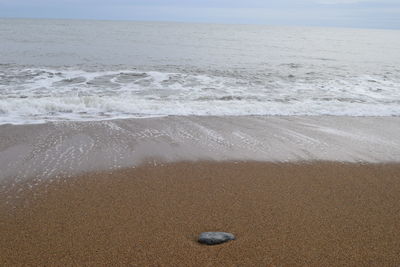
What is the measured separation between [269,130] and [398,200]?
326cm

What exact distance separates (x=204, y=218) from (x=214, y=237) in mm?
447

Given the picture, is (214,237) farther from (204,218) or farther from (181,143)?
(181,143)

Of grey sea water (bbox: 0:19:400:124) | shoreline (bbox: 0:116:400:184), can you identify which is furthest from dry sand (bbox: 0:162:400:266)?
grey sea water (bbox: 0:19:400:124)

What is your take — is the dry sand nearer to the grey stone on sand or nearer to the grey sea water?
the grey stone on sand

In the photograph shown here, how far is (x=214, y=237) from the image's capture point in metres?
3.07

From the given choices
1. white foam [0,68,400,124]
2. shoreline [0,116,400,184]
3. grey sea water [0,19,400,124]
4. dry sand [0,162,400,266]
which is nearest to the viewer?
dry sand [0,162,400,266]

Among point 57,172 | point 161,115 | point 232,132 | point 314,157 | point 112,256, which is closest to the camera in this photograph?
point 112,256

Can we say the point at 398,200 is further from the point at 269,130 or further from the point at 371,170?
the point at 269,130

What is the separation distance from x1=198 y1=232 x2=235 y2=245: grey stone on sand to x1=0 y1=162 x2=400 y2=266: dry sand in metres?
0.07

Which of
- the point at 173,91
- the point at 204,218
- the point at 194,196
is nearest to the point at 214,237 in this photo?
the point at 204,218

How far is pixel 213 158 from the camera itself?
5363 millimetres

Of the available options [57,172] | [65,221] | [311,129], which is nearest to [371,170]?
[311,129]

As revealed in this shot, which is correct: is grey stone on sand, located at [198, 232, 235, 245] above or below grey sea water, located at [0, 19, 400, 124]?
below

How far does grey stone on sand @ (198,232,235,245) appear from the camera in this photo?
305 centimetres
